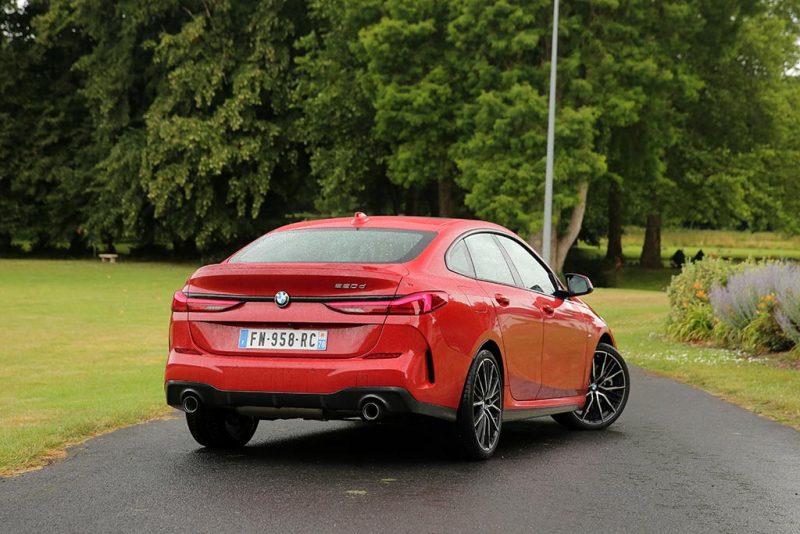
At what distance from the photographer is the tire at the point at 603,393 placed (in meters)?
10.5

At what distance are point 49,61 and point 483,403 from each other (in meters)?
49.5

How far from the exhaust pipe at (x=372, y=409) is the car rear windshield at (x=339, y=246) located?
0.93 metres

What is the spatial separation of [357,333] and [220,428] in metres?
1.69

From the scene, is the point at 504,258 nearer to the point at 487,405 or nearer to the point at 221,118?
the point at 487,405

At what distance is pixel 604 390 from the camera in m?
10.6

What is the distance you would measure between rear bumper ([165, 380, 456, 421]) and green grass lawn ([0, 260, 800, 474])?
1.31m

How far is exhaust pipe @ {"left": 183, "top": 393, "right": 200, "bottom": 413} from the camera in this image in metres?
8.02

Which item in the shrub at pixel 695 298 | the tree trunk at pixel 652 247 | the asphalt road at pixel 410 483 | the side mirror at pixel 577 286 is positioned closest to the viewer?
the asphalt road at pixel 410 483

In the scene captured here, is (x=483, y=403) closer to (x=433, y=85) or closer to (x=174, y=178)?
(x=433, y=85)

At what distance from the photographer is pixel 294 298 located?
779cm

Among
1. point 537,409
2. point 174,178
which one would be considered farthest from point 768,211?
point 537,409

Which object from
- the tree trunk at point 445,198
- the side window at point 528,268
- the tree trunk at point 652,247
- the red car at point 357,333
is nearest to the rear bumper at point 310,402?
the red car at point 357,333

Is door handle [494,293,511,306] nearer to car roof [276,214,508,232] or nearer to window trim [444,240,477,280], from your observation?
window trim [444,240,477,280]

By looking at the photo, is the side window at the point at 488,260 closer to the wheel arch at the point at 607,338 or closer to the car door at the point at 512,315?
the car door at the point at 512,315
